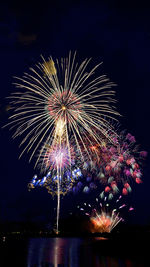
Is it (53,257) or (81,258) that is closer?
(81,258)

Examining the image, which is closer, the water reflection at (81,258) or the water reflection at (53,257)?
the water reflection at (81,258)

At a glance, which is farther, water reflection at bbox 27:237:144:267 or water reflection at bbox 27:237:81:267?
water reflection at bbox 27:237:81:267

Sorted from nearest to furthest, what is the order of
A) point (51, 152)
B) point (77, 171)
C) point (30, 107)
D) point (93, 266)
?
point (93, 266), point (30, 107), point (51, 152), point (77, 171)

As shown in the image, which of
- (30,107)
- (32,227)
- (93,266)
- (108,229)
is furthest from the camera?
(32,227)

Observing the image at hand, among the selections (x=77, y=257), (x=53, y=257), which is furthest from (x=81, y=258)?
(x=53, y=257)

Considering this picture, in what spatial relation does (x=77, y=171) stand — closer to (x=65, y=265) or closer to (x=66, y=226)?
(x=65, y=265)

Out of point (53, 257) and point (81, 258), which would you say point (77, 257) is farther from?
point (53, 257)

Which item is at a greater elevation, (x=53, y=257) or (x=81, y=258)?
(x=53, y=257)

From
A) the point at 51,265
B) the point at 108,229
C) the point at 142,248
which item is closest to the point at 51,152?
the point at 142,248

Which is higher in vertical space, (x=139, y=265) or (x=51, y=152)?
(x=51, y=152)

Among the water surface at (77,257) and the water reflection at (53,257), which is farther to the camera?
the water reflection at (53,257)

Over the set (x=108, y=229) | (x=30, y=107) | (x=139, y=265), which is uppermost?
(x=30, y=107)
